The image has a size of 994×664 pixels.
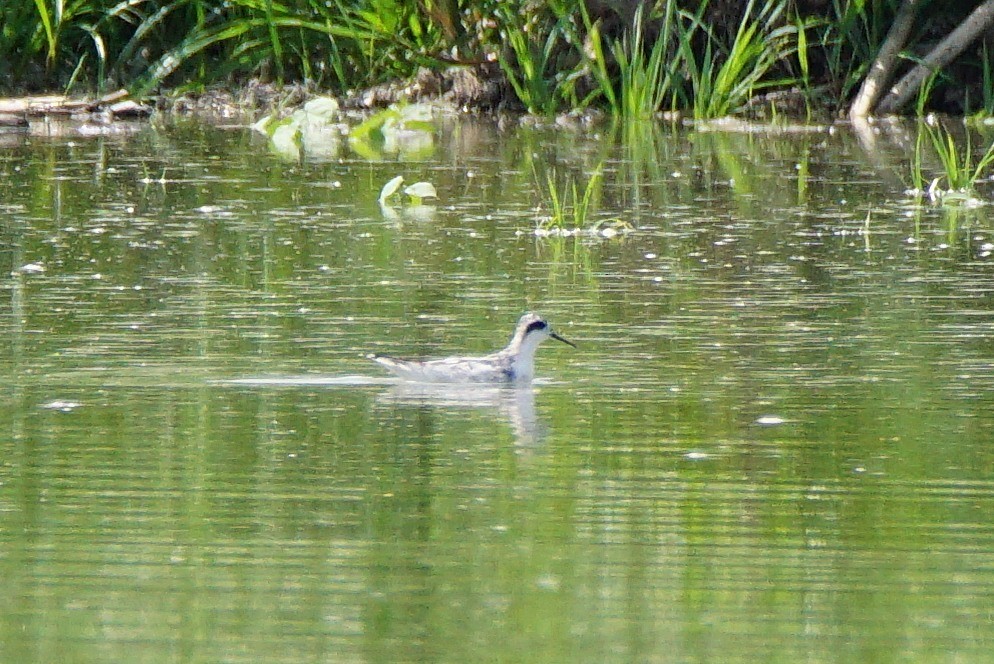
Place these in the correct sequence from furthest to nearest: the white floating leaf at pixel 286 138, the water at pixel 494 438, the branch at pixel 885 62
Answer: the branch at pixel 885 62, the white floating leaf at pixel 286 138, the water at pixel 494 438

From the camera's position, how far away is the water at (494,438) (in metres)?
4.52

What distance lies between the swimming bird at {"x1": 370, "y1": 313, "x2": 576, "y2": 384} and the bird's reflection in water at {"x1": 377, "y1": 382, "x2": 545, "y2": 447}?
32 mm

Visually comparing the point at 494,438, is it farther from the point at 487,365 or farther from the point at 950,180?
the point at 950,180

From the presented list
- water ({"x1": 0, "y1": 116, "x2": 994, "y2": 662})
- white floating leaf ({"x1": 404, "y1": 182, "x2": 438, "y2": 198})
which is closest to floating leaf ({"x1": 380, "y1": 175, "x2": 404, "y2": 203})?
white floating leaf ({"x1": 404, "y1": 182, "x2": 438, "y2": 198})

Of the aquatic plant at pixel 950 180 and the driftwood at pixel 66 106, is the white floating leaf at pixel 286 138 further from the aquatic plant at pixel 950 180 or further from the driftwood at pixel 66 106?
the aquatic plant at pixel 950 180

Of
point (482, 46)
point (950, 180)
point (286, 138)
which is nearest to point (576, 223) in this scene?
point (950, 180)

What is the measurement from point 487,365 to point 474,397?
125 mm

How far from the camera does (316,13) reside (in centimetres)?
1864

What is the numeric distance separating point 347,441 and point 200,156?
9311mm

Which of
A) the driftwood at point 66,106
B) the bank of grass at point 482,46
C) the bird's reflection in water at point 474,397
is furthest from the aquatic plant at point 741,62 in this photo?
the bird's reflection in water at point 474,397

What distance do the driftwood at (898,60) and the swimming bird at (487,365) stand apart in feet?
34.1

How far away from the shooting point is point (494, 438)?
642 centimetres

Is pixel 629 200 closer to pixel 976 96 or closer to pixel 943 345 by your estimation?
pixel 943 345

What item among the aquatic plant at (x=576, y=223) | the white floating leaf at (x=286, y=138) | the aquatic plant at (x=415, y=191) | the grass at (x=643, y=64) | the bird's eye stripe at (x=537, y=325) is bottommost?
the bird's eye stripe at (x=537, y=325)
